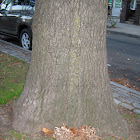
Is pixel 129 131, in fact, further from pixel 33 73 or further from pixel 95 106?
pixel 33 73

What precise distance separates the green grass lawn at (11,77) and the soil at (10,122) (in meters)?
0.35

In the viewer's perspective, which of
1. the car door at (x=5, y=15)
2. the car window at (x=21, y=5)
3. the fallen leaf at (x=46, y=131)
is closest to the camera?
the fallen leaf at (x=46, y=131)

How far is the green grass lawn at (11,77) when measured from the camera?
4.02 meters

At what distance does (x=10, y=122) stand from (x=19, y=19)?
226 inches

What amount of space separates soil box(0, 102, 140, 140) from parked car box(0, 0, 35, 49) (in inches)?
184

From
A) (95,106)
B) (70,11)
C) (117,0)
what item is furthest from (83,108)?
(117,0)

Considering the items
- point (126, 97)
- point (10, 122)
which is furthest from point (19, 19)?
point (10, 122)

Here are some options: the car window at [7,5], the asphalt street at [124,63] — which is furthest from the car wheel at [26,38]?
the asphalt street at [124,63]

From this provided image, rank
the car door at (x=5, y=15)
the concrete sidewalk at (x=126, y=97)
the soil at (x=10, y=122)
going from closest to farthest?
1. the soil at (x=10, y=122)
2. the concrete sidewalk at (x=126, y=97)
3. the car door at (x=5, y=15)

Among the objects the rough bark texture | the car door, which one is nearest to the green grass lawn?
the rough bark texture

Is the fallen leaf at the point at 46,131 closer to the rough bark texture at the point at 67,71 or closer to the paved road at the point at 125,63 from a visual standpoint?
the rough bark texture at the point at 67,71

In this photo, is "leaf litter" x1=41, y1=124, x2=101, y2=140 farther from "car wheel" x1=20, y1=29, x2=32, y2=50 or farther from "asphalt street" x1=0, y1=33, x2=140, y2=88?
"car wheel" x1=20, y1=29, x2=32, y2=50

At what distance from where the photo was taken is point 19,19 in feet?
26.6

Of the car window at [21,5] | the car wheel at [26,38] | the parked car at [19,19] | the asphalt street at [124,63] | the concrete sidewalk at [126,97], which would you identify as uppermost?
the car window at [21,5]
